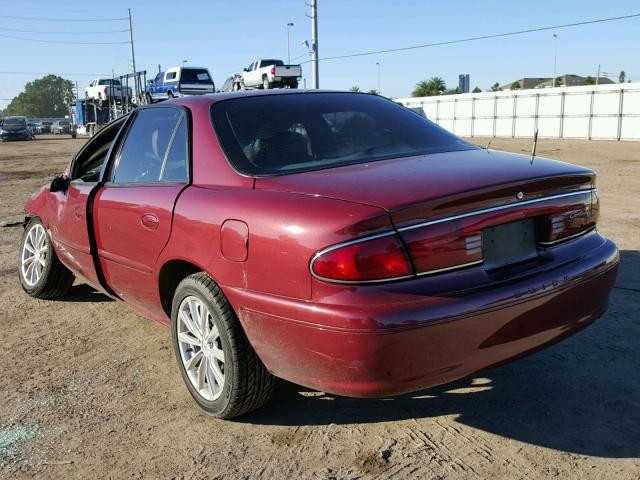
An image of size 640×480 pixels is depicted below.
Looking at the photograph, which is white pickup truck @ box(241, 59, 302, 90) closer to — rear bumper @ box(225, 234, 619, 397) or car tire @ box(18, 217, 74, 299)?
car tire @ box(18, 217, 74, 299)

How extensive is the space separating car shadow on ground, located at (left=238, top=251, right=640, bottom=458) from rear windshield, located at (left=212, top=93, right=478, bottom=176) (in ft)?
3.84

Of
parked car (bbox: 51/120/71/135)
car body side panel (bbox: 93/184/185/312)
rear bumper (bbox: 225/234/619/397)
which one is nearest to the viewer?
rear bumper (bbox: 225/234/619/397)

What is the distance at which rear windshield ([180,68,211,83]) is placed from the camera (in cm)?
3081

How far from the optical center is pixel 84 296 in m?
5.52

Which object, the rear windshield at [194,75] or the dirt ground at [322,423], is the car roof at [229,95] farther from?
the rear windshield at [194,75]

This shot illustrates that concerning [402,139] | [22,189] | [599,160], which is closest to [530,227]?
[402,139]

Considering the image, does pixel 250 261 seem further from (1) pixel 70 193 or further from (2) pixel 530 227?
(1) pixel 70 193

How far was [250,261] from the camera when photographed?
275cm

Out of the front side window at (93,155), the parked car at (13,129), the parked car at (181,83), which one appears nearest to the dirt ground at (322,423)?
the front side window at (93,155)

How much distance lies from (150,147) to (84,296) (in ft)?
7.18

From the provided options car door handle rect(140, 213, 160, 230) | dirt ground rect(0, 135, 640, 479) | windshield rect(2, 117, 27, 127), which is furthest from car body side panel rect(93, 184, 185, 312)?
windshield rect(2, 117, 27, 127)

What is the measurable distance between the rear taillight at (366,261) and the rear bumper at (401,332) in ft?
0.24

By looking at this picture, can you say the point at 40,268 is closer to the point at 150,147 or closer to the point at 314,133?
the point at 150,147

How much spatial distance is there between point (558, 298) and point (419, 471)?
969 mm
